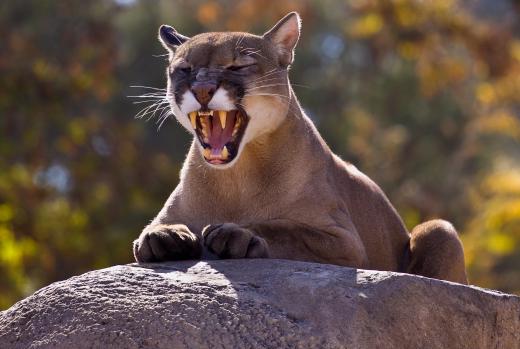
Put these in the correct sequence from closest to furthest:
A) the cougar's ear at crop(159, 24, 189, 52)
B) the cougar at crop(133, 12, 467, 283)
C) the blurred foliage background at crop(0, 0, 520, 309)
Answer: the cougar at crop(133, 12, 467, 283), the cougar's ear at crop(159, 24, 189, 52), the blurred foliage background at crop(0, 0, 520, 309)

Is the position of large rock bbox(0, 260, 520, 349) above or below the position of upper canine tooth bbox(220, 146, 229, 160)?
below

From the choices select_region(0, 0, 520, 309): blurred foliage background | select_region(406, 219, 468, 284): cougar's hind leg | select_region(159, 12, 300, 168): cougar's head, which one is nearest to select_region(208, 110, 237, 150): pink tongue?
select_region(159, 12, 300, 168): cougar's head

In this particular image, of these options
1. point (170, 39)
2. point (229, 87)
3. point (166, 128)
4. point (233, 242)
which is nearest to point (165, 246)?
point (233, 242)

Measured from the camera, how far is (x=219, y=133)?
8156 mm

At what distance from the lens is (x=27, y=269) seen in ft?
78.6

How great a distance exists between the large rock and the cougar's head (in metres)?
1.32

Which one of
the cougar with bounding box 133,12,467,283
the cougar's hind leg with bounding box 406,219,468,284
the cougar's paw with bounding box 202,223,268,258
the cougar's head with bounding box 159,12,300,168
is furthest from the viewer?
the cougar's hind leg with bounding box 406,219,468,284

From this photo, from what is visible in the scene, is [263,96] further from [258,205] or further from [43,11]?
[43,11]

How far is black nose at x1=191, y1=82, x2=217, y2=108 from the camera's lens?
26.1ft

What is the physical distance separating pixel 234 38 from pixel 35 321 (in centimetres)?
308

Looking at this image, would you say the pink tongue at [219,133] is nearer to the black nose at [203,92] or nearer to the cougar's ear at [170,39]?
the black nose at [203,92]

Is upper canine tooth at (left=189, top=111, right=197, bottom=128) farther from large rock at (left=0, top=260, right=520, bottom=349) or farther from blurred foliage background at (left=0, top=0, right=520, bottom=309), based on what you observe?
blurred foliage background at (left=0, top=0, right=520, bottom=309)

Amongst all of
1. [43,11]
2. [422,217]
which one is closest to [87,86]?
[43,11]

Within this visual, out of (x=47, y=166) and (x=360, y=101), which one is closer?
(x=47, y=166)
